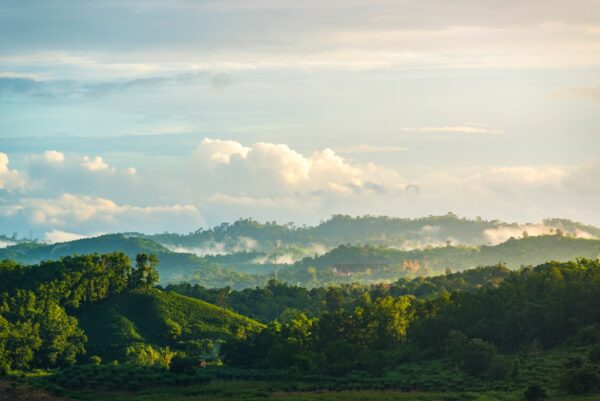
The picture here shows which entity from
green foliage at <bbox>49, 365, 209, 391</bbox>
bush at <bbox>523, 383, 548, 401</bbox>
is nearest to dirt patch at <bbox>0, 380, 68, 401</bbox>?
green foliage at <bbox>49, 365, 209, 391</bbox>

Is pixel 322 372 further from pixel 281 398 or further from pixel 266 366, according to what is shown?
pixel 281 398

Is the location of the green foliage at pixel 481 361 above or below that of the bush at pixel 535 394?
above

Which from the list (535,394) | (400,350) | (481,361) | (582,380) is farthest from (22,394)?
(582,380)

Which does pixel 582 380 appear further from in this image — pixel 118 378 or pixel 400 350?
pixel 118 378

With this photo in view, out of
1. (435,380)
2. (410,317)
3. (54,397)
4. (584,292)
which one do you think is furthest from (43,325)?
(584,292)

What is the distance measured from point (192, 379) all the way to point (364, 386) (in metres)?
28.0

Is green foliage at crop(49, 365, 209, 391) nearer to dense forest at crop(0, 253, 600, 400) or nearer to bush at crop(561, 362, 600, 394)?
dense forest at crop(0, 253, 600, 400)

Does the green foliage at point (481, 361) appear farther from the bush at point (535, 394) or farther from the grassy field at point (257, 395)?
the bush at point (535, 394)

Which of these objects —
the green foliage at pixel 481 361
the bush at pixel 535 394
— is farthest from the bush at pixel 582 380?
the green foliage at pixel 481 361

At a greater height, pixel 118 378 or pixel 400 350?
pixel 400 350

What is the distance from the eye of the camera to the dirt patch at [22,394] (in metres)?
134

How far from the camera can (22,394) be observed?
136000 mm

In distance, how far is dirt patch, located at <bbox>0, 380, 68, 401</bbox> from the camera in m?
134

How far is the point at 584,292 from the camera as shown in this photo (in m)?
175
